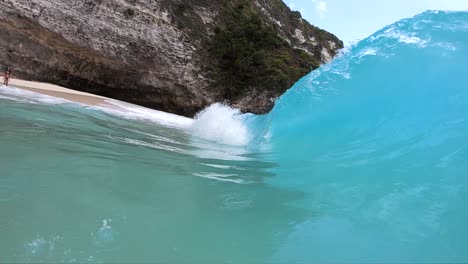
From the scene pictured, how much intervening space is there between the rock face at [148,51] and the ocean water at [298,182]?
56.8ft

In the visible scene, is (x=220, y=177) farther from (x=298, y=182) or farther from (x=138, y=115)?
(x=138, y=115)

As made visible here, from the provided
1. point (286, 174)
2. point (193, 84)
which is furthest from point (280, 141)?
point (193, 84)

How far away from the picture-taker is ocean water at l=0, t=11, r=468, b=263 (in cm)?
336

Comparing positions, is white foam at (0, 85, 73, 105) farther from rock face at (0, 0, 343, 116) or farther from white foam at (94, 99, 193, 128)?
rock face at (0, 0, 343, 116)

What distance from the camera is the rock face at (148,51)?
78.5 ft

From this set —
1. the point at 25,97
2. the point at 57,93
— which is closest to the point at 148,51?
the point at 57,93

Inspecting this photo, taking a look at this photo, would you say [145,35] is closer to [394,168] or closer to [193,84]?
[193,84]

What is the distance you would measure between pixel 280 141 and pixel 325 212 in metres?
4.87

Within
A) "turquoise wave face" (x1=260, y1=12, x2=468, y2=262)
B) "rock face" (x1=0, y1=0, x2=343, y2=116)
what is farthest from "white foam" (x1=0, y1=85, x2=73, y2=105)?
"rock face" (x1=0, y1=0, x2=343, y2=116)

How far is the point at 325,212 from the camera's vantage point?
174 inches

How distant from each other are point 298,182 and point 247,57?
26.6 metres

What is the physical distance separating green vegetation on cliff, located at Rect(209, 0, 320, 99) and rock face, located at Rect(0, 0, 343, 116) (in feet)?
0.25

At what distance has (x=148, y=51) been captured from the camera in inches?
1080

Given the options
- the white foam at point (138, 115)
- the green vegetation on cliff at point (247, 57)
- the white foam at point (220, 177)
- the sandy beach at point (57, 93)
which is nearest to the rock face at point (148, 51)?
the green vegetation on cliff at point (247, 57)
